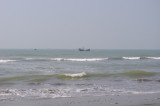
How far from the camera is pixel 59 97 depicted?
11094 mm

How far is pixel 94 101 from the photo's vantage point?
10094mm

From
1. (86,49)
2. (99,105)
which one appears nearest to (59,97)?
(99,105)

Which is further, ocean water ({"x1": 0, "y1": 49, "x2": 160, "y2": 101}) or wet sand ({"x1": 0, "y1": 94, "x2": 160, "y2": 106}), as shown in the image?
ocean water ({"x1": 0, "y1": 49, "x2": 160, "y2": 101})

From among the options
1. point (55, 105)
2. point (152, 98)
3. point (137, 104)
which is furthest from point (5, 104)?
point (152, 98)

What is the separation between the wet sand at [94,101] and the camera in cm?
954

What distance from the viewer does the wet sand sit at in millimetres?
9539

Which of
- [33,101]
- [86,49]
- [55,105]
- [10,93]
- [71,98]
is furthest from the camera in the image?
[86,49]

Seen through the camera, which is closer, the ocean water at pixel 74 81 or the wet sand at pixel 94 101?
the wet sand at pixel 94 101

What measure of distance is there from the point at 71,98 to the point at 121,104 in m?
2.25

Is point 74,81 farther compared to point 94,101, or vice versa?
point 74,81

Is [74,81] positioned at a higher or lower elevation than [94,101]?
lower

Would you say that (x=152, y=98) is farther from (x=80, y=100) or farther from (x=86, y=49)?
(x=86, y=49)

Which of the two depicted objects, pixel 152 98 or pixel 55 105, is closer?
pixel 55 105

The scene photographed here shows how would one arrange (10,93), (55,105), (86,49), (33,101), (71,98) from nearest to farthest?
(55,105)
(33,101)
(71,98)
(10,93)
(86,49)
